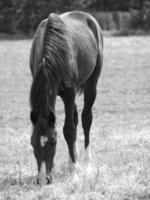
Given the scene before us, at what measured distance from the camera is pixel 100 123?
8.12 metres

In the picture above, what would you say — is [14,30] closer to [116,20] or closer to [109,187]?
[116,20]

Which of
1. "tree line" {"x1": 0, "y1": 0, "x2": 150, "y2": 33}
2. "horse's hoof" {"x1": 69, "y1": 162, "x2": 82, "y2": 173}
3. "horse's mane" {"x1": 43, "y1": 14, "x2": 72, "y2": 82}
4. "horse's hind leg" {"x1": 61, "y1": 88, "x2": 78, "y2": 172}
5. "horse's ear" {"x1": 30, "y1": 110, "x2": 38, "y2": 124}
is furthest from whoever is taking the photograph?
"tree line" {"x1": 0, "y1": 0, "x2": 150, "y2": 33}

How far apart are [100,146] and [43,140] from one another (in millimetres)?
2230

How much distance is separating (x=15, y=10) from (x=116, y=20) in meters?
7.37

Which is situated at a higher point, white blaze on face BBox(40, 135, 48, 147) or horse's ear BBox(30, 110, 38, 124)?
horse's ear BBox(30, 110, 38, 124)

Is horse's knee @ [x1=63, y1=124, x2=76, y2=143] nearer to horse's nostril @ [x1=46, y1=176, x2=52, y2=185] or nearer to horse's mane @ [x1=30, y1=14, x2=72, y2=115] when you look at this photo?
horse's mane @ [x1=30, y1=14, x2=72, y2=115]

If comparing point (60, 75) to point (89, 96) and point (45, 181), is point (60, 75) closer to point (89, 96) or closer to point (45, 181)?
point (45, 181)

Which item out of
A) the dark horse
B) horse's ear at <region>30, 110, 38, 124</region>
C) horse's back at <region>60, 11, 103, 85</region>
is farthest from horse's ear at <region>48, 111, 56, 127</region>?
horse's back at <region>60, 11, 103, 85</region>

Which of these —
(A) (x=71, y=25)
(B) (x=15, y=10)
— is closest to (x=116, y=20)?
(B) (x=15, y=10)

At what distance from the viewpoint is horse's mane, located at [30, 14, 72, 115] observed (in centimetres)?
442

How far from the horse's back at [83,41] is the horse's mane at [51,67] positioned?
0.90 ft

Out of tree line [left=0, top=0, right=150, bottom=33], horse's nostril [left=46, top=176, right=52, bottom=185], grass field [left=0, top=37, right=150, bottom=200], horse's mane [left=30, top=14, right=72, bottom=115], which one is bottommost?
tree line [left=0, top=0, right=150, bottom=33]

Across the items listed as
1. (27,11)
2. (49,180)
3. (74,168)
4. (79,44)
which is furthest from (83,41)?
(27,11)

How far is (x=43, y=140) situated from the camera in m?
4.44
